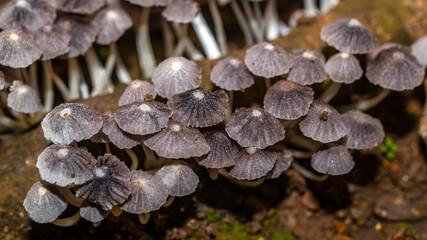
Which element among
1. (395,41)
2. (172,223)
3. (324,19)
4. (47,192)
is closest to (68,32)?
(47,192)

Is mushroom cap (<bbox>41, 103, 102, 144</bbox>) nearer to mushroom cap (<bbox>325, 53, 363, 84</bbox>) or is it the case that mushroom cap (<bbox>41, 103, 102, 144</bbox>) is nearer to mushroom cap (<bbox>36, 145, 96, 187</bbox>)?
mushroom cap (<bbox>36, 145, 96, 187</bbox>)

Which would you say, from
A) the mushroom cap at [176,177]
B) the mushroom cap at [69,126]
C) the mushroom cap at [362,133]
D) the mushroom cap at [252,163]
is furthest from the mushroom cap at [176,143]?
the mushroom cap at [362,133]

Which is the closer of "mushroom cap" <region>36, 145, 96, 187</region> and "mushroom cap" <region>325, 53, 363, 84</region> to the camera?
"mushroom cap" <region>36, 145, 96, 187</region>

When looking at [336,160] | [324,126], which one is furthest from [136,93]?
[336,160]

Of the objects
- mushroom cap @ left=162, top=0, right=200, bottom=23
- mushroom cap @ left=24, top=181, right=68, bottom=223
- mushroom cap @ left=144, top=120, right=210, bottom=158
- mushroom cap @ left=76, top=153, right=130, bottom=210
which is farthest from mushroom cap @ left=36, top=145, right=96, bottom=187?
mushroom cap @ left=162, top=0, right=200, bottom=23

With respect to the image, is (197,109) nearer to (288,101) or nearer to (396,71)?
(288,101)

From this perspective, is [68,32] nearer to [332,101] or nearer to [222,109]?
[222,109]
